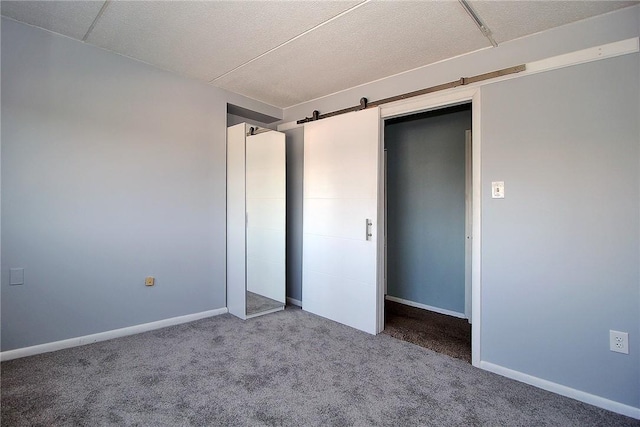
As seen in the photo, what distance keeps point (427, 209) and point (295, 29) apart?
2.69 m

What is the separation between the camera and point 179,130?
319 cm

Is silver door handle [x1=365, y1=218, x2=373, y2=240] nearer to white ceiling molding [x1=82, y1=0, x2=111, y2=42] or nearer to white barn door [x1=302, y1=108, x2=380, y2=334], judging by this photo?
white barn door [x1=302, y1=108, x2=380, y2=334]

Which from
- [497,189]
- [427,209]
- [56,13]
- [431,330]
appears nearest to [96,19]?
[56,13]

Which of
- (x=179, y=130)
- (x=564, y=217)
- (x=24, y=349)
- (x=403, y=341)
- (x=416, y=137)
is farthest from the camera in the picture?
(x=416, y=137)

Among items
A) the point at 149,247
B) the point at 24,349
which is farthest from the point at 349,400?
the point at 24,349

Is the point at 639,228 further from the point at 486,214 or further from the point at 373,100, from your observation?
the point at 373,100

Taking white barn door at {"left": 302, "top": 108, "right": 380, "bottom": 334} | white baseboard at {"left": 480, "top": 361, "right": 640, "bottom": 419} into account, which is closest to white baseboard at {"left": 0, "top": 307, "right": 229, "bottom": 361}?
white barn door at {"left": 302, "top": 108, "right": 380, "bottom": 334}

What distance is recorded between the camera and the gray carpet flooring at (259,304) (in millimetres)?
3465

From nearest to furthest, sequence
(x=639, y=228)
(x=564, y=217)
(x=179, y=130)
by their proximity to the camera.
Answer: (x=639, y=228) < (x=564, y=217) < (x=179, y=130)

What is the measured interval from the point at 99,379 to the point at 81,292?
0.85 m

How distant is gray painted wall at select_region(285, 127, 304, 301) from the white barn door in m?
0.20

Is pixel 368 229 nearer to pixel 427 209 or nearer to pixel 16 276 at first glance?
pixel 427 209

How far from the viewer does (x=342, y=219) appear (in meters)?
3.33

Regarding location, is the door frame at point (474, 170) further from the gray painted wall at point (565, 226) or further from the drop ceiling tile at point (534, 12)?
the drop ceiling tile at point (534, 12)
